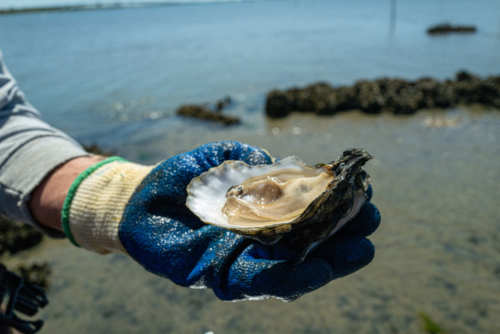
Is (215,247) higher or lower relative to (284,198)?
lower

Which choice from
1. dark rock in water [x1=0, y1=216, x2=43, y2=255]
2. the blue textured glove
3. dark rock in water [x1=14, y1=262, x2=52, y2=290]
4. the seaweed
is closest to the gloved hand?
the blue textured glove

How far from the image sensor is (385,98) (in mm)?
11625

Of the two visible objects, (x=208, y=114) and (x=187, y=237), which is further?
(x=208, y=114)

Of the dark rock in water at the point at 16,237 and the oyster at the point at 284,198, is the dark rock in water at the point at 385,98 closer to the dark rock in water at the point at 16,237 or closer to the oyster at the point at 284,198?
the dark rock in water at the point at 16,237

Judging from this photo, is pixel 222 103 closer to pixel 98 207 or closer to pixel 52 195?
pixel 52 195

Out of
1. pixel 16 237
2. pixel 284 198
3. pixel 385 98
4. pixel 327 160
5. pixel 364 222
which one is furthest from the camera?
pixel 385 98

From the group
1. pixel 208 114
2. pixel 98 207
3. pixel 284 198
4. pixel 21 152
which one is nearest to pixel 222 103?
pixel 208 114

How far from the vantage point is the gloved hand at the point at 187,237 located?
1550mm

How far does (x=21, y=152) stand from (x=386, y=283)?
4.49 m

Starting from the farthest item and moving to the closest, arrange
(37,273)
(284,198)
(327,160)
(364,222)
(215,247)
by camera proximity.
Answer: (327,160) → (37,273) → (284,198) → (215,247) → (364,222)

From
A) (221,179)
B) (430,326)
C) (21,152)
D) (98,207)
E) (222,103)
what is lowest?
(430,326)

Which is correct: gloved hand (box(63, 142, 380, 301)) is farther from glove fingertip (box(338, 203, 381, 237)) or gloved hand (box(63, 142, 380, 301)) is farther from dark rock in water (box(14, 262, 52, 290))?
dark rock in water (box(14, 262, 52, 290))

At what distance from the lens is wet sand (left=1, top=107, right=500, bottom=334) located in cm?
417

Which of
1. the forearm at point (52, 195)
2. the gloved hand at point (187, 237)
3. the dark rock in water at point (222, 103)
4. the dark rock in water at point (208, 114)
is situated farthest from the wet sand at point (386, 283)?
the dark rock in water at point (222, 103)
